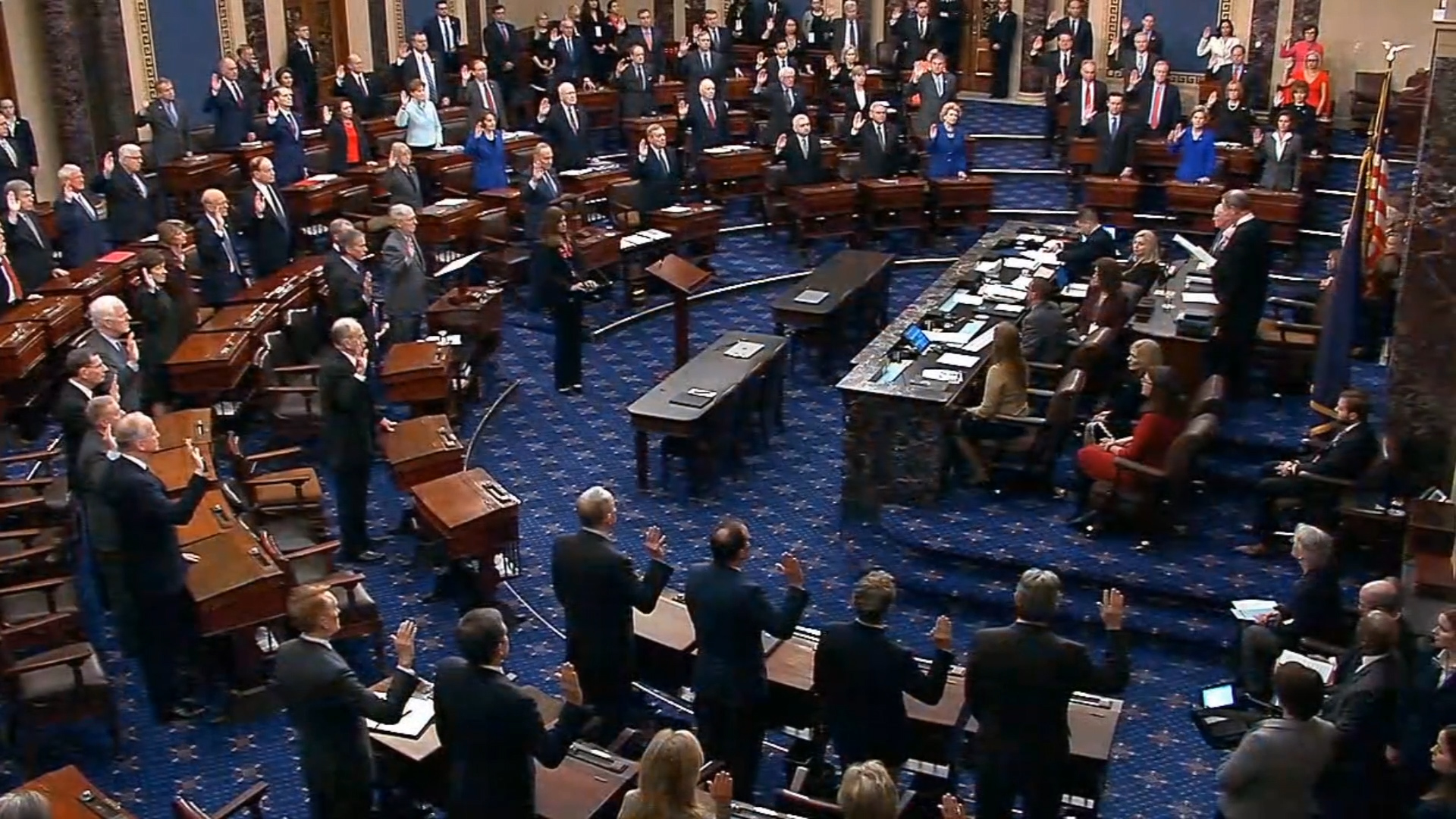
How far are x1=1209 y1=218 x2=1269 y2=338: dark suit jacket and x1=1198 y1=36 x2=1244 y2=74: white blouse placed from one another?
8.91 m

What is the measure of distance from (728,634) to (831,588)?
10.0 ft

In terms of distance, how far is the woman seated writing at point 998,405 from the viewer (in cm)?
950

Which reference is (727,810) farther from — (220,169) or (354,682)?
(220,169)

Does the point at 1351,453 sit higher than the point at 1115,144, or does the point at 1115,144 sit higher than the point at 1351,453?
the point at 1115,144

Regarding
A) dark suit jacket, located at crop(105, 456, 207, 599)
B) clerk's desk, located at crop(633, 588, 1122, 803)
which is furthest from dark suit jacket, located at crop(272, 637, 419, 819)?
dark suit jacket, located at crop(105, 456, 207, 599)

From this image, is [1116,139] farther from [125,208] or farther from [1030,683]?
[1030,683]

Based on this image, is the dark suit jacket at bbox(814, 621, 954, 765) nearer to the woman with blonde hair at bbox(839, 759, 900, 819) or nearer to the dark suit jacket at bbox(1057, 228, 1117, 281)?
the woman with blonde hair at bbox(839, 759, 900, 819)

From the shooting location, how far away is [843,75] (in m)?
18.8

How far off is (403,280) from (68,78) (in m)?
5.98

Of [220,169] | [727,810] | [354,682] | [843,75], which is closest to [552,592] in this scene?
[354,682]

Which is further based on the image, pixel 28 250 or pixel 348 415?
pixel 28 250

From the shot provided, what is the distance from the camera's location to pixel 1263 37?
19.2 meters

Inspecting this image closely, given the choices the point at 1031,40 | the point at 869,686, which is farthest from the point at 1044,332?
the point at 1031,40

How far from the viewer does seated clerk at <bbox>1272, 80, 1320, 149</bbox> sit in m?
16.4
